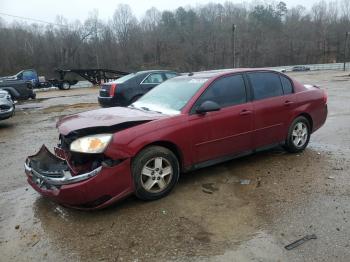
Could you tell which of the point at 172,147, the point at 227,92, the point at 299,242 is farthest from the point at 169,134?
the point at 299,242

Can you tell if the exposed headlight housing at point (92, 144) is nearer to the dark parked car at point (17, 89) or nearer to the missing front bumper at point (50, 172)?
the missing front bumper at point (50, 172)

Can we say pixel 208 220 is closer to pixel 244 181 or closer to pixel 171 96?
pixel 244 181

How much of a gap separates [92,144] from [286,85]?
352 centimetres

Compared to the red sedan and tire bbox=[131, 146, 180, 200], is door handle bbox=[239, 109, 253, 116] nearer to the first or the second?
the red sedan

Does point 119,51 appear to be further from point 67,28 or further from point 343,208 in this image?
point 343,208

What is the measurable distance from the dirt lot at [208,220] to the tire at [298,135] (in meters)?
0.38

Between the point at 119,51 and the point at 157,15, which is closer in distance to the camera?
the point at 119,51

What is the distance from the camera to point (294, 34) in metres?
109

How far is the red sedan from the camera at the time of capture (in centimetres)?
403

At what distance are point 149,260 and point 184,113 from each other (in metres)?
2.06

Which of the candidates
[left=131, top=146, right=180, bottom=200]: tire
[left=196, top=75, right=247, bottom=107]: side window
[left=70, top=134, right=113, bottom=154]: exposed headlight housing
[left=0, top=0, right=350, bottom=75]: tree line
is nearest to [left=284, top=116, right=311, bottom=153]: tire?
[left=196, top=75, right=247, bottom=107]: side window

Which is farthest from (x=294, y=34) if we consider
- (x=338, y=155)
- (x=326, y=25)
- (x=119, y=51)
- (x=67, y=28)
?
(x=338, y=155)

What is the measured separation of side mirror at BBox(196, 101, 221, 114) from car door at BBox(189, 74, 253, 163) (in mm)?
67

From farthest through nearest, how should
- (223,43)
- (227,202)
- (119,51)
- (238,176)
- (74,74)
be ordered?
(223,43) < (119,51) < (74,74) < (238,176) < (227,202)
